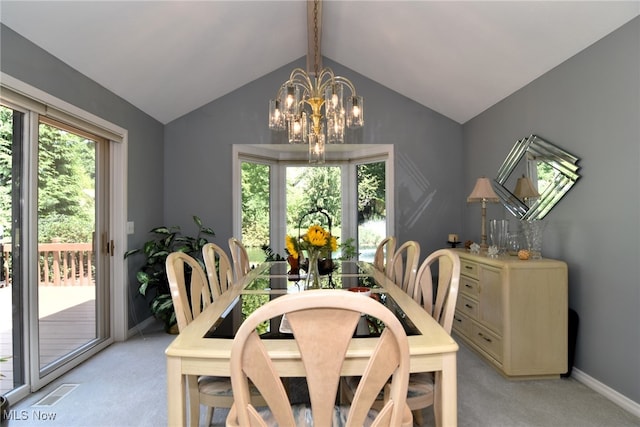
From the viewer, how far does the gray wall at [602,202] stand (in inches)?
85.5

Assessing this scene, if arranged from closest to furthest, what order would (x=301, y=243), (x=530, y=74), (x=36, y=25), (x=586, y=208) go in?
(x=301, y=243) → (x=36, y=25) → (x=586, y=208) → (x=530, y=74)

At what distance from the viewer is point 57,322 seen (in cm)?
275

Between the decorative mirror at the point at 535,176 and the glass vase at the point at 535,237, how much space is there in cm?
18

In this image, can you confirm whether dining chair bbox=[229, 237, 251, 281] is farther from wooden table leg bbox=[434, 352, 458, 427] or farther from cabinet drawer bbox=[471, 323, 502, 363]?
cabinet drawer bbox=[471, 323, 502, 363]

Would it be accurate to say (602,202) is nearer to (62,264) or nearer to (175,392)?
(175,392)

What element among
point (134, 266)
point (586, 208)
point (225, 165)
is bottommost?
point (134, 266)

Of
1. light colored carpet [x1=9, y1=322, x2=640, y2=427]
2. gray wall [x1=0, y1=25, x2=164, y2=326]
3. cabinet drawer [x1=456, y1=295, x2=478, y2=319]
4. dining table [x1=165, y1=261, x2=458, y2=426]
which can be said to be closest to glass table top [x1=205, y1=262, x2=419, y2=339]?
dining table [x1=165, y1=261, x2=458, y2=426]

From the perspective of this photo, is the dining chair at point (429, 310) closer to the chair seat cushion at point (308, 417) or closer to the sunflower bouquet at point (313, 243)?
the chair seat cushion at point (308, 417)

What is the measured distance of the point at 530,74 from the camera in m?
3.02

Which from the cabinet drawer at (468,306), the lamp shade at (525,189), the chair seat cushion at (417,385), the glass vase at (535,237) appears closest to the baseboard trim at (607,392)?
the cabinet drawer at (468,306)

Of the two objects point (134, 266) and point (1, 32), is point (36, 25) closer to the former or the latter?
point (1, 32)

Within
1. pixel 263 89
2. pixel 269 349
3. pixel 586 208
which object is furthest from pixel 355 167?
pixel 269 349

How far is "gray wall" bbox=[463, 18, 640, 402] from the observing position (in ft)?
7.13

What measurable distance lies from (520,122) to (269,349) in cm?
311
